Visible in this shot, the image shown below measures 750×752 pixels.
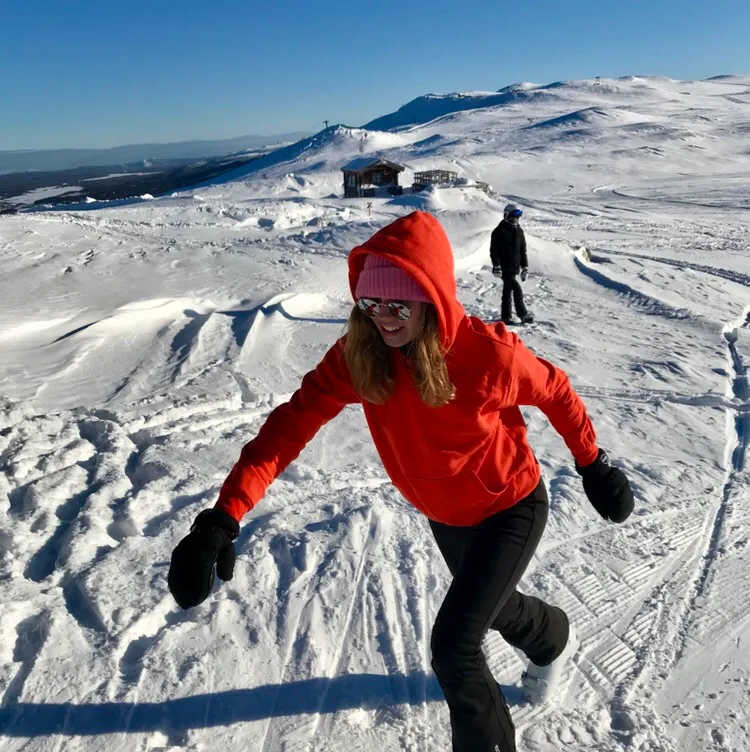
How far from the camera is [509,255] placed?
7.48 meters

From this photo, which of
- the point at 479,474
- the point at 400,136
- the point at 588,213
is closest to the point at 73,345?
the point at 479,474

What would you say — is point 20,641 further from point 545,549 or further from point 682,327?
point 682,327

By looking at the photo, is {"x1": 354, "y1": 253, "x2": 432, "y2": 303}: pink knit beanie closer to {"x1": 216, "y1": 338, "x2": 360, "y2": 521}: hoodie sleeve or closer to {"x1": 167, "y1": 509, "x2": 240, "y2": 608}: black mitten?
{"x1": 216, "y1": 338, "x2": 360, "y2": 521}: hoodie sleeve

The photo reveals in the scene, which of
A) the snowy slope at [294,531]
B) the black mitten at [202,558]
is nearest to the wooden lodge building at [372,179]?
the snowy slope at [294,531]

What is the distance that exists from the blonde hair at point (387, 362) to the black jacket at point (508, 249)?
5834mm

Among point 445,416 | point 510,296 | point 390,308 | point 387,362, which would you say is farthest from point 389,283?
point 510,296

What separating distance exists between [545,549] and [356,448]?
1559mm

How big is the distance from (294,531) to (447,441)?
1622mm

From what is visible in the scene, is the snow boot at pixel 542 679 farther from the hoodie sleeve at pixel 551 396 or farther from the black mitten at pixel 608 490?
the hoodie sleeve at pixel 551 396

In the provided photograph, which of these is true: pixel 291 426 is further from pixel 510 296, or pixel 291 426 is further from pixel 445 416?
pixel 510 296

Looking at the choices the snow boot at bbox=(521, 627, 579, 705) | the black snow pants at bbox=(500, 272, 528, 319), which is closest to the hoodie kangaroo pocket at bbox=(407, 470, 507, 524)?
the snow boot at bbox=(521, 627, 579, 705)

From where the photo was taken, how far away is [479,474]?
75.4 inches

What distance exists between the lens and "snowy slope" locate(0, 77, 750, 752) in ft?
7.32

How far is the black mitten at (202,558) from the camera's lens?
1763mm
